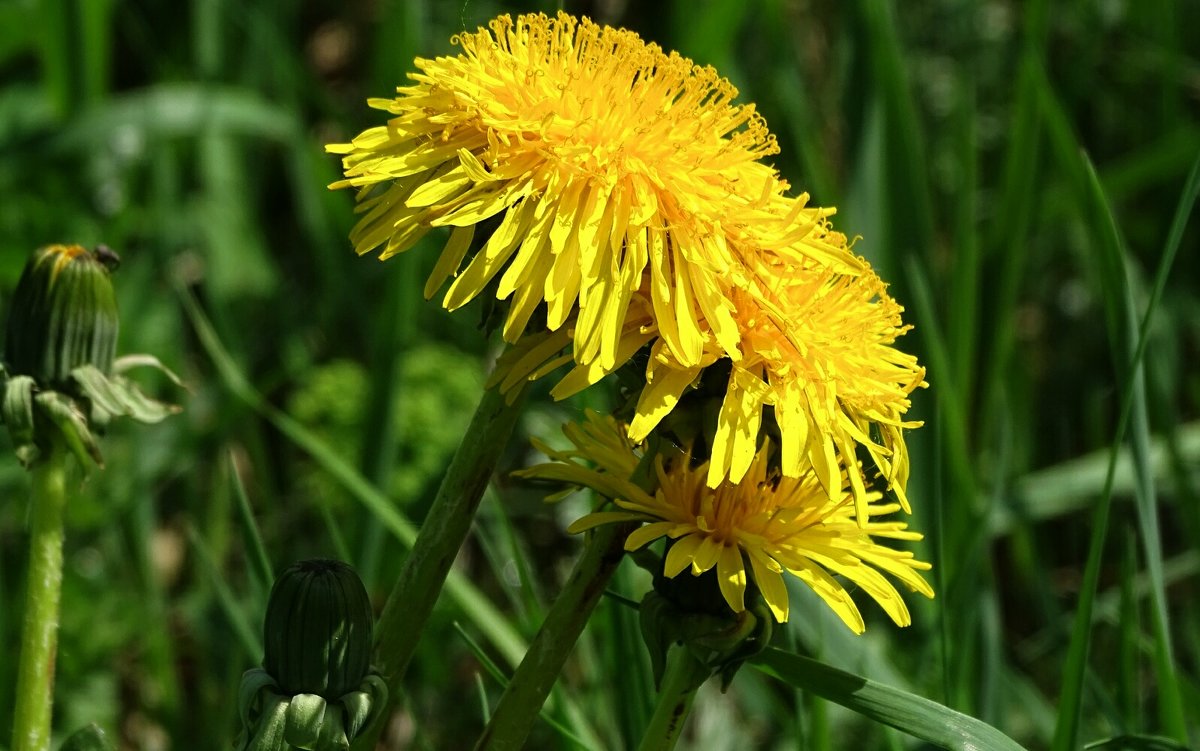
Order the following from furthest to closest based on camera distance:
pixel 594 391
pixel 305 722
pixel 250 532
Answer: pixel 594 391 < pixel 250 532 < pixel 305 722

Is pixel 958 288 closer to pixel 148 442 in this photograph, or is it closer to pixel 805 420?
pixel 805 420

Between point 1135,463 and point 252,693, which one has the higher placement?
point 1135,463

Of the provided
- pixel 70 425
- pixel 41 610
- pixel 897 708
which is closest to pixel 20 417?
pixel 70 425

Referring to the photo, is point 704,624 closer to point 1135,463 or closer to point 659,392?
point 659,392

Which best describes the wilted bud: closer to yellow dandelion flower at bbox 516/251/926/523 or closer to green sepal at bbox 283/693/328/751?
yellow dandelion flower at bbox 516/251/926/523

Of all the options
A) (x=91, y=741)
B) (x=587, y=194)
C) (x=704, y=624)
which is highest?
(x=587, y=194)

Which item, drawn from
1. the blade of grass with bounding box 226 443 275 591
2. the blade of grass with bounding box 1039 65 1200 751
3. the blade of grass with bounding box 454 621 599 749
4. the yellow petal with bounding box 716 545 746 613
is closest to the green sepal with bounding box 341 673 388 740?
the blade of grass with bounding box 454 621 599 749

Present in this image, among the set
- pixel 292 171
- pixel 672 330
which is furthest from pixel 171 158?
pixel 672 330

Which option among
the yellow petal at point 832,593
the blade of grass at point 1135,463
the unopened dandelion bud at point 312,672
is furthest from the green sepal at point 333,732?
the blade of grass at point 1135,463
